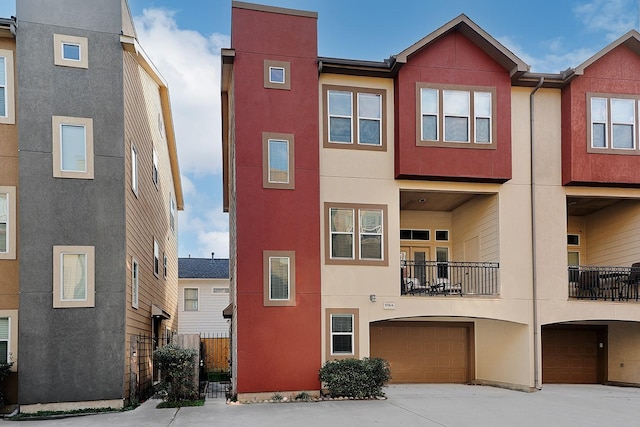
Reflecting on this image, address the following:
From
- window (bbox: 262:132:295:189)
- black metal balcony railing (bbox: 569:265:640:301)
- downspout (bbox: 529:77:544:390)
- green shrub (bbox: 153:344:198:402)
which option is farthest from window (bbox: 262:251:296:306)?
black metal balcony railing (bbox: 569:265:640:301)

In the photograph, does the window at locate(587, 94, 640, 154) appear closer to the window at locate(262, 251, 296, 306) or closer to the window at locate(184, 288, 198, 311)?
the window at locate(262, 251, 296, 306)

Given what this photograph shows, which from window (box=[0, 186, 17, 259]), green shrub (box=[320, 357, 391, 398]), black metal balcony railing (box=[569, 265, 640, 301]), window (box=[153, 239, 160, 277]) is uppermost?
window (box=[0, 186, 17, 259])

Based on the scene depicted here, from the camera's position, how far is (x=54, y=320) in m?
12.0

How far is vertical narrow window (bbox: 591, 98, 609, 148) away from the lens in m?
15.8

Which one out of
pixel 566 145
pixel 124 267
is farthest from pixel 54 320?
pixel 566 145

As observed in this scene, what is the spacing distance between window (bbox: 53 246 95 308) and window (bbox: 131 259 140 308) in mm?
1420

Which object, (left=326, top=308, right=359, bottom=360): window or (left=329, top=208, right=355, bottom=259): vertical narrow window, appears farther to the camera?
(left=329, top=208, right=355, bottom=259): vertical narrow window

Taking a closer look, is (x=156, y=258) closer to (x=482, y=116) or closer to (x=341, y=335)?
(x=341, y=335)

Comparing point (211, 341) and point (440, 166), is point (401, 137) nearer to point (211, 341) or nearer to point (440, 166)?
point (440, 166)

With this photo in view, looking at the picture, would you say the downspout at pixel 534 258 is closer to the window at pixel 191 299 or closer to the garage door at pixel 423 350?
the garage door at pixel 423 350

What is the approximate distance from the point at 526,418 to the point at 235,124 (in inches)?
386

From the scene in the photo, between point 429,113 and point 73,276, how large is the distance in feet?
32.8

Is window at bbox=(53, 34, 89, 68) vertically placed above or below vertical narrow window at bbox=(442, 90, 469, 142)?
above

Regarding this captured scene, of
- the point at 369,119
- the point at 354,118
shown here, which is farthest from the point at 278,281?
the point at 369,119
